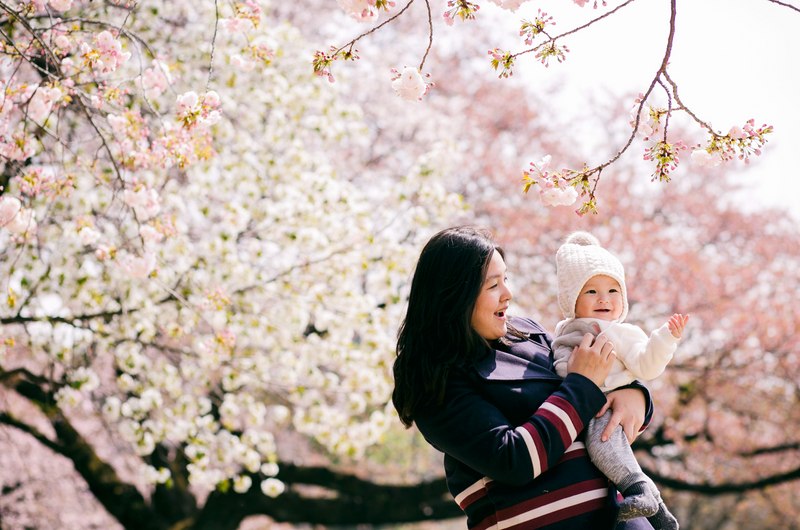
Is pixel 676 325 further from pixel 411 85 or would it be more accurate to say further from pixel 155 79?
pixel 155 79

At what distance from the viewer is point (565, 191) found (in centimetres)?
223

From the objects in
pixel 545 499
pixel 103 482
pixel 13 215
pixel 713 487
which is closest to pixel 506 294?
pixel 545 499

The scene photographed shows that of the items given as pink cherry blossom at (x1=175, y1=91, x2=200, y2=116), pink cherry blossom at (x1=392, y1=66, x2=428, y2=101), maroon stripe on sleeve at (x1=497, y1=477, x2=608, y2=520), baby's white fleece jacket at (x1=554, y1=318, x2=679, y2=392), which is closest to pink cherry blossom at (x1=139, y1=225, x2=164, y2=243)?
pink cherry blossom at (x1=175, y1=91, x2=200, y2=116)

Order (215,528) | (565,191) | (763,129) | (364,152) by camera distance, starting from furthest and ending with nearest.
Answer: (364,152), (215,528), (565,191), (763,129)

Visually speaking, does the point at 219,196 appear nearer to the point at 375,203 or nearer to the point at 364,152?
the point at 375,203

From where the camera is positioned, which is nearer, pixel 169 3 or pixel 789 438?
pixel 169 3

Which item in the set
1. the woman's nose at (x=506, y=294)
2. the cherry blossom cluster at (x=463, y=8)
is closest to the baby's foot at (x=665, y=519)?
the woman's nose at (x=506, y=294)

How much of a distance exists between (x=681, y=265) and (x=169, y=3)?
7.34m

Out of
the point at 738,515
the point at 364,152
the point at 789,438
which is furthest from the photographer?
the point at 738,515

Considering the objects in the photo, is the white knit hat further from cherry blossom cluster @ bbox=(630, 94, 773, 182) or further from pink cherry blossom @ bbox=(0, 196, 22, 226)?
pink cherry blossom @ bbox=(0, 196, 22, 226)

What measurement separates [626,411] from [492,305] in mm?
457

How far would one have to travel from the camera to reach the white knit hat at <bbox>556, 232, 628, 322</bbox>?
187cm

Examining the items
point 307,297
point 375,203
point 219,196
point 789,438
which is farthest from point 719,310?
point 219,196

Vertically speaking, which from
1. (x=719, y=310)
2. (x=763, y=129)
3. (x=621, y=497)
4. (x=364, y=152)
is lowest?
(x=621, y=497)
